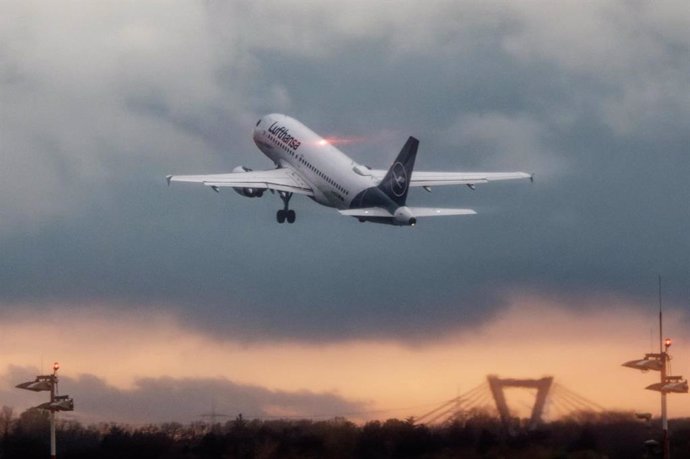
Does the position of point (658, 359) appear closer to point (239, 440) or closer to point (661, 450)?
point (661, 450)

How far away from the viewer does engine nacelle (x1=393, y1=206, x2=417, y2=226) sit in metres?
184

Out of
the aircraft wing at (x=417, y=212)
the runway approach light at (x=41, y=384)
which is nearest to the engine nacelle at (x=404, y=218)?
the aircraft wing at (x=417, y=212)

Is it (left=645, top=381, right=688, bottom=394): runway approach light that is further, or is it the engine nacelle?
the engine nacelle

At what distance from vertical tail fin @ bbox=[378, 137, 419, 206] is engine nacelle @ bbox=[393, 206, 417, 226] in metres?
2.47

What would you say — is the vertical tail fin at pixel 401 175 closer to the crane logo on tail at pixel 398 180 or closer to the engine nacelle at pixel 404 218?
the crane logo on tail at pixel 398 180

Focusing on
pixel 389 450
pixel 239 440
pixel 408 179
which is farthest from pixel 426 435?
pixel 408 179

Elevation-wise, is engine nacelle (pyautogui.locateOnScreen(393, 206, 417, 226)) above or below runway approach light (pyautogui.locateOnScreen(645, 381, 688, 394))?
above

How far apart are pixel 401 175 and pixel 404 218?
6.14m

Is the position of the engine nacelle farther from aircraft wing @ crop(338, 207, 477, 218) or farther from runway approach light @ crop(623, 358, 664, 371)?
runway approach light @ crop(623, 358, 664, 371)

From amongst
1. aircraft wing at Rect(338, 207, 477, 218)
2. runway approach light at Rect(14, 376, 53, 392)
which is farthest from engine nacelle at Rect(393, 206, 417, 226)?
runway approach light at Rect(14, 376, 53, 392)

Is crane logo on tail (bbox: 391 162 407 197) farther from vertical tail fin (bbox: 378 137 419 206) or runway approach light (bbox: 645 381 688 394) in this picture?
runway approach light (bbox: 645 381 688 394)

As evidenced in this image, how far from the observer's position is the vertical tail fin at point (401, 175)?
617 feet

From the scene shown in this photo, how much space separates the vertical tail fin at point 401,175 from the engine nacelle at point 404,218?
2.47m

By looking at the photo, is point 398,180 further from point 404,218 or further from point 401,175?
point 404,218
